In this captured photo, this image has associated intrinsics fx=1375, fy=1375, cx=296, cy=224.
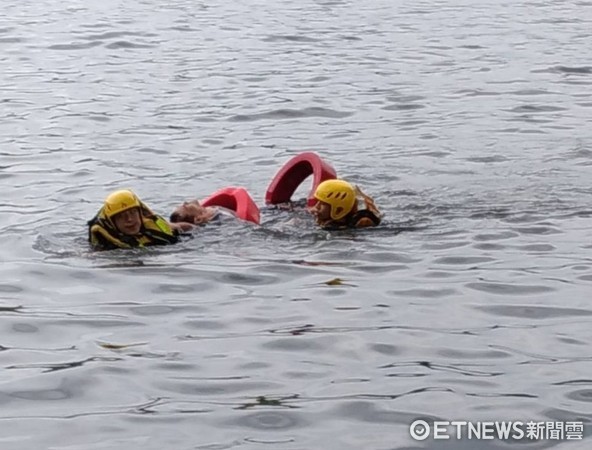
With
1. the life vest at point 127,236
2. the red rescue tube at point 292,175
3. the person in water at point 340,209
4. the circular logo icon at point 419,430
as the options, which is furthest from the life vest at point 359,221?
the circular logo icon at point 419,430

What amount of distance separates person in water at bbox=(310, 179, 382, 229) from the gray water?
20cm

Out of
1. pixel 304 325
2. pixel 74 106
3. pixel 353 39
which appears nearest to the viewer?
pixel 304 325

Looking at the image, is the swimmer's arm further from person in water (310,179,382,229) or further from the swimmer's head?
person in water (310,179,382,229)

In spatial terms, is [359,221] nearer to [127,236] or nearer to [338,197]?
[338,197]

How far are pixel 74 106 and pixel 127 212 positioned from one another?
26.2 feet

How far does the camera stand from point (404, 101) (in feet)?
66.3

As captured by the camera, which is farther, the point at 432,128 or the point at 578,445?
the point at 432,128

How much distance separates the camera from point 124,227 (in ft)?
41.2

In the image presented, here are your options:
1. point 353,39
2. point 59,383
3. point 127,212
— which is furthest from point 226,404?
point 353,39

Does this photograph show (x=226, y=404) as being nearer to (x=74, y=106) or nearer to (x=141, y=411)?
(x=141, y=411)

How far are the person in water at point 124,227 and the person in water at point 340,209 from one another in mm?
1557

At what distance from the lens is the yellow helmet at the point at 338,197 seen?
13.1 metres

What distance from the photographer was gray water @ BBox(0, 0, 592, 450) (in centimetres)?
835

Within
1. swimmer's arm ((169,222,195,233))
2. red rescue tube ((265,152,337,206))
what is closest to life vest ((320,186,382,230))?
red rescue tube ((265,152,337,206))
